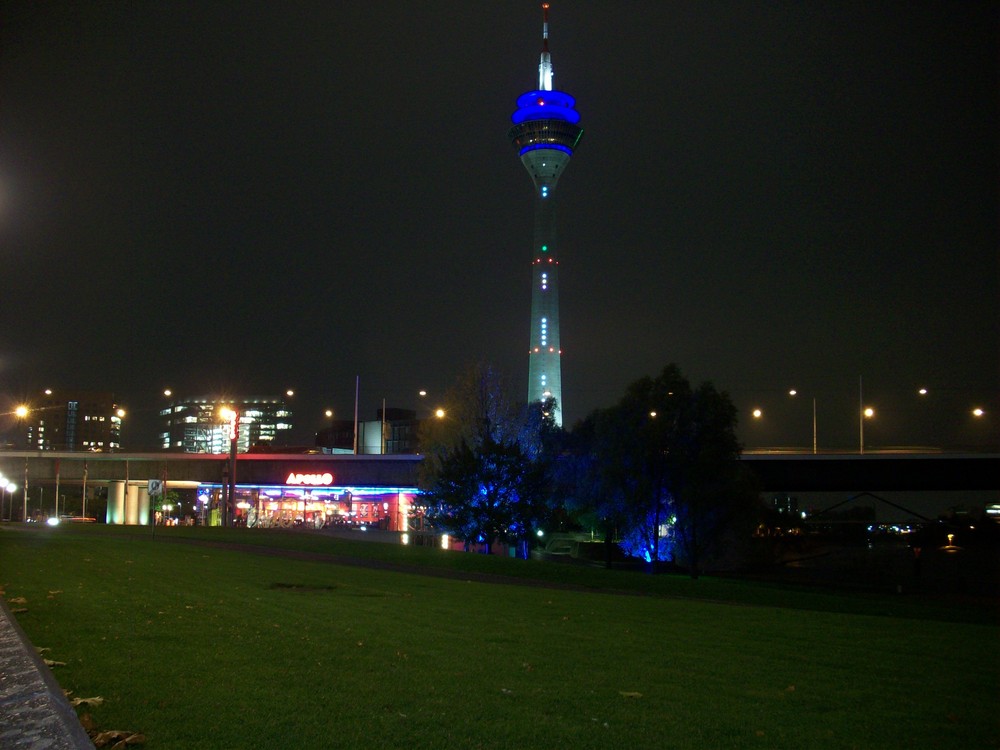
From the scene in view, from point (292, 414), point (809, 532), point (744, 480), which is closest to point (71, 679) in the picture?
point (744, 480)

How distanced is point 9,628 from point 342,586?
1230cm

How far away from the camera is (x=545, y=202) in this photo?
15738 cm

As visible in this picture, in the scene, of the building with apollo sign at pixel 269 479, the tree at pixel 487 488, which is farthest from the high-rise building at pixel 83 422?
the tree at pixel 487 488

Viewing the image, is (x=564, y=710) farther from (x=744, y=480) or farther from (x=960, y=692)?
(x=744, y=480)

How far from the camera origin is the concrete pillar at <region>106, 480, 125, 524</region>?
281 ft

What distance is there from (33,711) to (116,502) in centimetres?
8942

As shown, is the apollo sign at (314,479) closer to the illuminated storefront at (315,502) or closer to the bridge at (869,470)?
the illuminated storefront at (315,502)

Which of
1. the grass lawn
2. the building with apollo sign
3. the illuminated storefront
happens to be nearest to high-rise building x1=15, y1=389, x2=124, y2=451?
the building with apollo sign

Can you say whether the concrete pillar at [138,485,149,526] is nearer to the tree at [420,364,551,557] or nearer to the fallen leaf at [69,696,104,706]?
the tree at [420,364,551,557]

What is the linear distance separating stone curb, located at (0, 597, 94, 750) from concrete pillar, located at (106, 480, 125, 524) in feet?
280

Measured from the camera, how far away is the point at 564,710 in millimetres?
8391

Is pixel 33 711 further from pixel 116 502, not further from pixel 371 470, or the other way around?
pixel 116 502

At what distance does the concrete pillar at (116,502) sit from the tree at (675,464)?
5780 cm

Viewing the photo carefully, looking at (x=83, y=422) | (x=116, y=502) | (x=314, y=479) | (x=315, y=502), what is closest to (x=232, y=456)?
(x=314, y=479)
